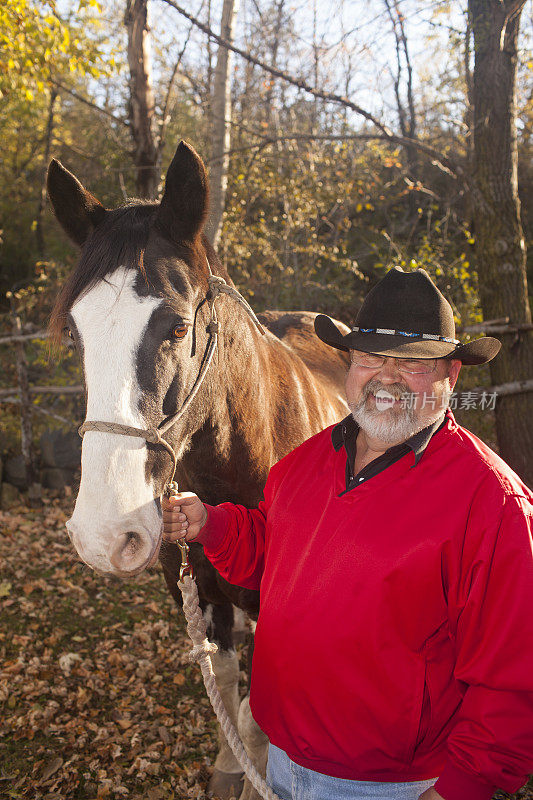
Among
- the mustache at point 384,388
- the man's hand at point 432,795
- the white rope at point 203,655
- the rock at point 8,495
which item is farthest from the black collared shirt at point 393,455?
the rock at point 8,495

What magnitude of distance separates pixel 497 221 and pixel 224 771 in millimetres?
4424

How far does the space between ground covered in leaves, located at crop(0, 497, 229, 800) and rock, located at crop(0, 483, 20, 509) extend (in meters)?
1.29

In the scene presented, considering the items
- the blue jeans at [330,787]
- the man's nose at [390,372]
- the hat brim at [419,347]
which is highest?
the hat brim at [419,347]

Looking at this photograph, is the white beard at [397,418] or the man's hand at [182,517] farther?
the man's hand at [182,517]

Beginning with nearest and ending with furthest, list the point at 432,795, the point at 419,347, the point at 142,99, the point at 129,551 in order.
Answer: the point at 432,795
the point at 129,551
the point at 419,347
the point at 142,99

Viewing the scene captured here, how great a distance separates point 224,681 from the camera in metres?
2.94

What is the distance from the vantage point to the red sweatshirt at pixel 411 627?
4.03 ft

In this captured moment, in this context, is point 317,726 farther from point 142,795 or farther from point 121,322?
point 142,795

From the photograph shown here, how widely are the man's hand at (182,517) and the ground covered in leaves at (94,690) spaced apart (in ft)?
6.49

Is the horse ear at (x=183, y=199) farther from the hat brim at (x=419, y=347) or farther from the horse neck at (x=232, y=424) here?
the hat brim at (x=419, y=347)

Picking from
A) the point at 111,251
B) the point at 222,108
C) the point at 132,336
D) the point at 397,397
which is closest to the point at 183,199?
the point at 111,251

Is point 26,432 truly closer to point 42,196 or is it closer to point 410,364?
point 410,364

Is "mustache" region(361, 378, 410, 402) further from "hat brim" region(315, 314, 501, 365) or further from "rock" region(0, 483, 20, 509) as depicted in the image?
"rock" region(0, 483, 20, 509)

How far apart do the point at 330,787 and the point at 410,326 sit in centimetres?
132
